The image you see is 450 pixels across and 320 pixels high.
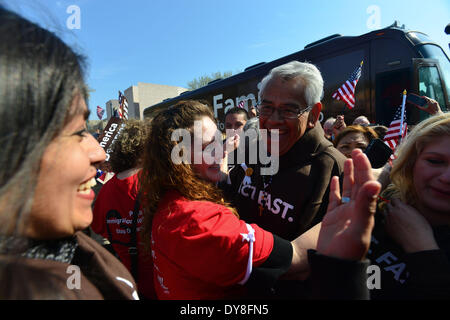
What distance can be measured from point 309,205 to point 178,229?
0.86 m

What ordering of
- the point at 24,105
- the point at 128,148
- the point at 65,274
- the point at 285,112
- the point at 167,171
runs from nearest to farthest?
1. the point at 24,105
2. the point at 65,274
3. the point at 167,171
4. the point at 285,112
5. the point at 128,148

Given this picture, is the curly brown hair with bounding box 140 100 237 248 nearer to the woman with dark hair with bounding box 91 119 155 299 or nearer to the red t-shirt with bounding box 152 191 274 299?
the red t-shirt with bounding box 152 191 274 299

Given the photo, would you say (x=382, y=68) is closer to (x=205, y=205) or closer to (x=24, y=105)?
(x=205, y=205)

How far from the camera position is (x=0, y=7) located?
689 mm

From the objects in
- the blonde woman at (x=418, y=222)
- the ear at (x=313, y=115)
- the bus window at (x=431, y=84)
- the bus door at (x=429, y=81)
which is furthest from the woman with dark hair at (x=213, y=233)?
the bus window at (x=431, y=84)

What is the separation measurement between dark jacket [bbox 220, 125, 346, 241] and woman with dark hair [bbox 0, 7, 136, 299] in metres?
1.19

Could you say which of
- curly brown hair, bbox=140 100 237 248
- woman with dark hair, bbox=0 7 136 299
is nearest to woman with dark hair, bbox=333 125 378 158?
curly brown hair, bbox=140 100 237 248

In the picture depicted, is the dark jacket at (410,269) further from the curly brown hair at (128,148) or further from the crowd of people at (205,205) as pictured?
the curly brown hair at (128,148)

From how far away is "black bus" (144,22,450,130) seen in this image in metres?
5.48

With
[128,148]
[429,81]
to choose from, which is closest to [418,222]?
[128,148]

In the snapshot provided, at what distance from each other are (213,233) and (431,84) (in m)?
6.55

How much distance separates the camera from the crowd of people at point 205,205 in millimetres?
658

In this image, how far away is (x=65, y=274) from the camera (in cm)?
78

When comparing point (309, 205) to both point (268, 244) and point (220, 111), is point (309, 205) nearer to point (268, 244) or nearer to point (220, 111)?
point (268, 244)
